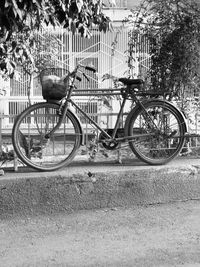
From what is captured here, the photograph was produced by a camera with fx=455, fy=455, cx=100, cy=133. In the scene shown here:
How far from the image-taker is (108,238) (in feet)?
14.1

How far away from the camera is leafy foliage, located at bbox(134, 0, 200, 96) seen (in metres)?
5.58

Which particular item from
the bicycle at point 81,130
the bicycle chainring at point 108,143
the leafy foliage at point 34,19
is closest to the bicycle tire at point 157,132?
the bicycle at point 81,130

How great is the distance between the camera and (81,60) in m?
11.7

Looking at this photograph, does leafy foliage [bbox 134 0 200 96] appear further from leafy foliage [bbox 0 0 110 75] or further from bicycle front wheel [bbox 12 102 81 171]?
bicycle front wheel [bbox 12 102 81 171]

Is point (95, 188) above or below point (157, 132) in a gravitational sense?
below

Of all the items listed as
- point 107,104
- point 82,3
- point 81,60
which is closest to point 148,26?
point 107,104

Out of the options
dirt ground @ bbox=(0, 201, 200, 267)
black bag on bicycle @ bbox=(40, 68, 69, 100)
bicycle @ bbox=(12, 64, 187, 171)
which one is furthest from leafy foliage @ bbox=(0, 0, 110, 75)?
dirt ground @ bbox=(0, 201, 200, 267)

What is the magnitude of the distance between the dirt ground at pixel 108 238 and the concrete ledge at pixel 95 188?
0.10 metres

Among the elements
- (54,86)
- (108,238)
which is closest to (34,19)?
(54,86)

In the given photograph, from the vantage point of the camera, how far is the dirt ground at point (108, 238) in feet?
12.5

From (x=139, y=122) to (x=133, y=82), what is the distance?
0.47m

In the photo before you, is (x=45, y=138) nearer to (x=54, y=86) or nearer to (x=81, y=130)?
(x=81, y=130)

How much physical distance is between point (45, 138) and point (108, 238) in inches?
55.2

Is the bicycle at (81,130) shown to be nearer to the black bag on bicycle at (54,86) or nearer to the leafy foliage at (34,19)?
the black bag on bicycle at (54,86)
